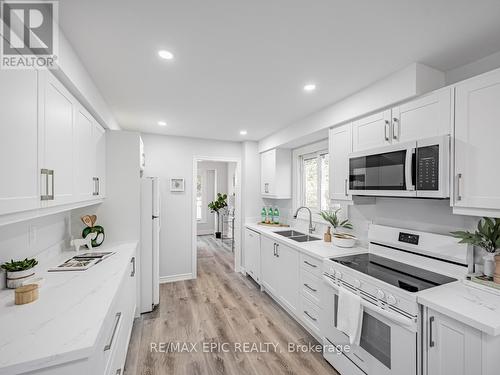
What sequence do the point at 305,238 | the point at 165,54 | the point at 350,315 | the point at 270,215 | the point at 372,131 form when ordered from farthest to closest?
1. the point at 270,215
2. the point at 305,238
3. the point at 372,131
4. the point at 350,315
5. the point at 165,54

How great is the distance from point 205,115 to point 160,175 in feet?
5.00

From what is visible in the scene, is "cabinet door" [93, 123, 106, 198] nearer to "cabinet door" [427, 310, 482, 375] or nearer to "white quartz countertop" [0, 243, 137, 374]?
"white quartz countertop" [0, 243, 137, 374]

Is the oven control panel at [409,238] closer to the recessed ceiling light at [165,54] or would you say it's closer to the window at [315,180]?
the window at [315,180]

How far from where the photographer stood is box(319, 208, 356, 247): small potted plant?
2.44 m

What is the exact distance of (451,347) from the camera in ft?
4.06

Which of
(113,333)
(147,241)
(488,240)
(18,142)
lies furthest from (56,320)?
(488,240)

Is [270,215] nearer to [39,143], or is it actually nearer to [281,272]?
[281,272]

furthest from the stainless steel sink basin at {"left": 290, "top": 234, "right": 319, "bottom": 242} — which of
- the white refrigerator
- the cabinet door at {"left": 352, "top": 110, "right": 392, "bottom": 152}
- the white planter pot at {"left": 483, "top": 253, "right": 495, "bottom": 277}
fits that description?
the white refrigerator

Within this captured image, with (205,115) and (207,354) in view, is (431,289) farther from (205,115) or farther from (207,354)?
(205,115)

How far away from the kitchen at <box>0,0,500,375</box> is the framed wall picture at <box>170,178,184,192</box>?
1068mm

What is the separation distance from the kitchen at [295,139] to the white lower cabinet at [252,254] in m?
0.51

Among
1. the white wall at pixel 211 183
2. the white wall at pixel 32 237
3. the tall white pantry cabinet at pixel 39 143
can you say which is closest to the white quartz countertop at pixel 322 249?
the tall white pantry cabinet at pixel 39 143

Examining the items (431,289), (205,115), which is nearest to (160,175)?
(205,115)

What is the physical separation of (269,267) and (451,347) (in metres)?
2.18
